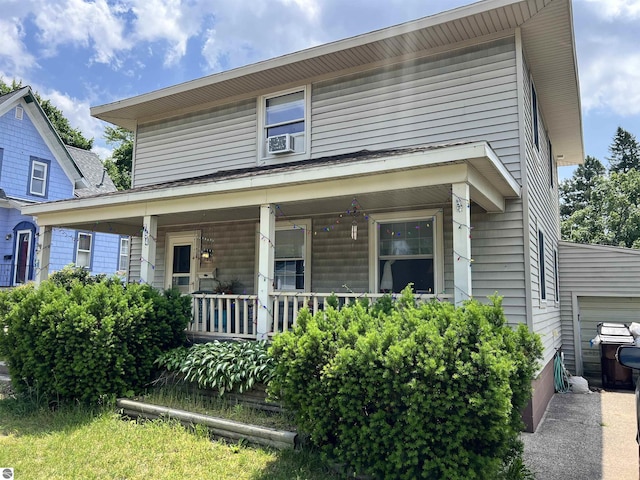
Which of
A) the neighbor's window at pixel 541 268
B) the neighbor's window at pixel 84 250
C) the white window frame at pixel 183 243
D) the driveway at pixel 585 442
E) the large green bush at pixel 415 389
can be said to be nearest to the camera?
the large green bush at pixel 415 389

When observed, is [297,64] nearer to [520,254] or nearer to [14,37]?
[520,254]

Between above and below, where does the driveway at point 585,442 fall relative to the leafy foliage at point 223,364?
below

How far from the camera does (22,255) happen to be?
53.9 ft

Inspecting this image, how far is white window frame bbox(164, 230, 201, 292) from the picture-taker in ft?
32.0

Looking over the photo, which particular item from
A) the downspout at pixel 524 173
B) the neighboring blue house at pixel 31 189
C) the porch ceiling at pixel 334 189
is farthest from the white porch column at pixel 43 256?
the downspout at pixel 524 173

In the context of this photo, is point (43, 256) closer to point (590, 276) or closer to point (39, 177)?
point (39, 177)

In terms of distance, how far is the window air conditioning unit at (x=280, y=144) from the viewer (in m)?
8.53

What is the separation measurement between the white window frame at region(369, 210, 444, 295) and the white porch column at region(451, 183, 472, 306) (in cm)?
194

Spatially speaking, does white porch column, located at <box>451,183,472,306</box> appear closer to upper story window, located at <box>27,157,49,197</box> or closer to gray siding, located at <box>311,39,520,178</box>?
gray siding, located at <box>311,39,520,178</box>

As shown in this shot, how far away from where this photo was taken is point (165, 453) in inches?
170

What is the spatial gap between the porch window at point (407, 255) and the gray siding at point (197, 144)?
3288 mm

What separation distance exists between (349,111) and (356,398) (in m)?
5.79

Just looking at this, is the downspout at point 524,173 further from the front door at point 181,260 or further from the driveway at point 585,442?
the front door at point 181,260

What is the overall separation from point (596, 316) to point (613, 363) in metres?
1.28
